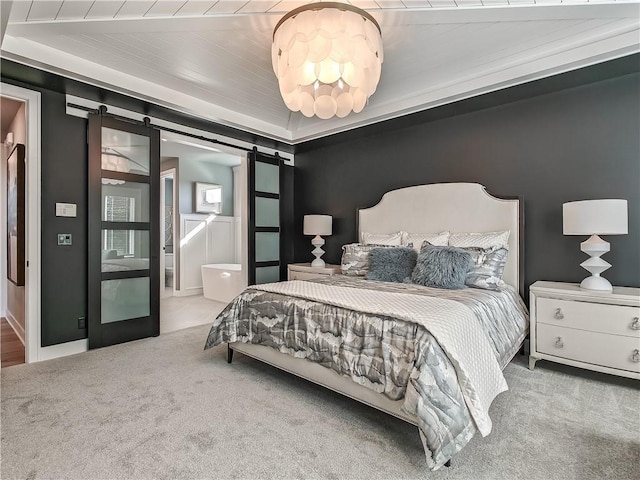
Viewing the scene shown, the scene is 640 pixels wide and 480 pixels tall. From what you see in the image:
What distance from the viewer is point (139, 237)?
355cm

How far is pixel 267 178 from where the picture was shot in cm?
489

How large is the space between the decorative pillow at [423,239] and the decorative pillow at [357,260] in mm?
332

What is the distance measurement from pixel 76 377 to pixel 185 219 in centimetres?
397

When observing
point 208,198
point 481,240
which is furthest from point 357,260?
point 208,198

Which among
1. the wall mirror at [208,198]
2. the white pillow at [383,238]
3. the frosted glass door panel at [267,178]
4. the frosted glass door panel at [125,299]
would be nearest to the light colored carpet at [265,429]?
the frosted glass door panel at [125,299]

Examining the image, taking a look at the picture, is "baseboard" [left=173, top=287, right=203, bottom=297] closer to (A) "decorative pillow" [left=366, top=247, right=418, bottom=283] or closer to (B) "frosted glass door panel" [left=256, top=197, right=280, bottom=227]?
(B) "frosted glass door panel" [left=256, top=197, right=280, bottom=227]

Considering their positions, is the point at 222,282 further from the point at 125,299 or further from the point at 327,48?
the point at 327,48

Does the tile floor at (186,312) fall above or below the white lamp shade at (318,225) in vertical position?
below

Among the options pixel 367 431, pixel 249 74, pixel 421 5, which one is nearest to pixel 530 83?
pixel 421 5

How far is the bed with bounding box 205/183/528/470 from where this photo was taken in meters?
1.60

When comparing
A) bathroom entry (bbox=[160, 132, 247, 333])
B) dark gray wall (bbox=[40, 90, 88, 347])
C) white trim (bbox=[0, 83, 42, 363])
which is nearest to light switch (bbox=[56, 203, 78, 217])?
dark gray wall (bbox=[40, 90, 88, 347])

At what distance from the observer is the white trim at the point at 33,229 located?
2.90 metres

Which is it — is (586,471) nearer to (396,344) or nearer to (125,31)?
(396,344)

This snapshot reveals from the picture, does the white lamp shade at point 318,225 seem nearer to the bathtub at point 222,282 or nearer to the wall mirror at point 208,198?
the bathtub at point 222,282
